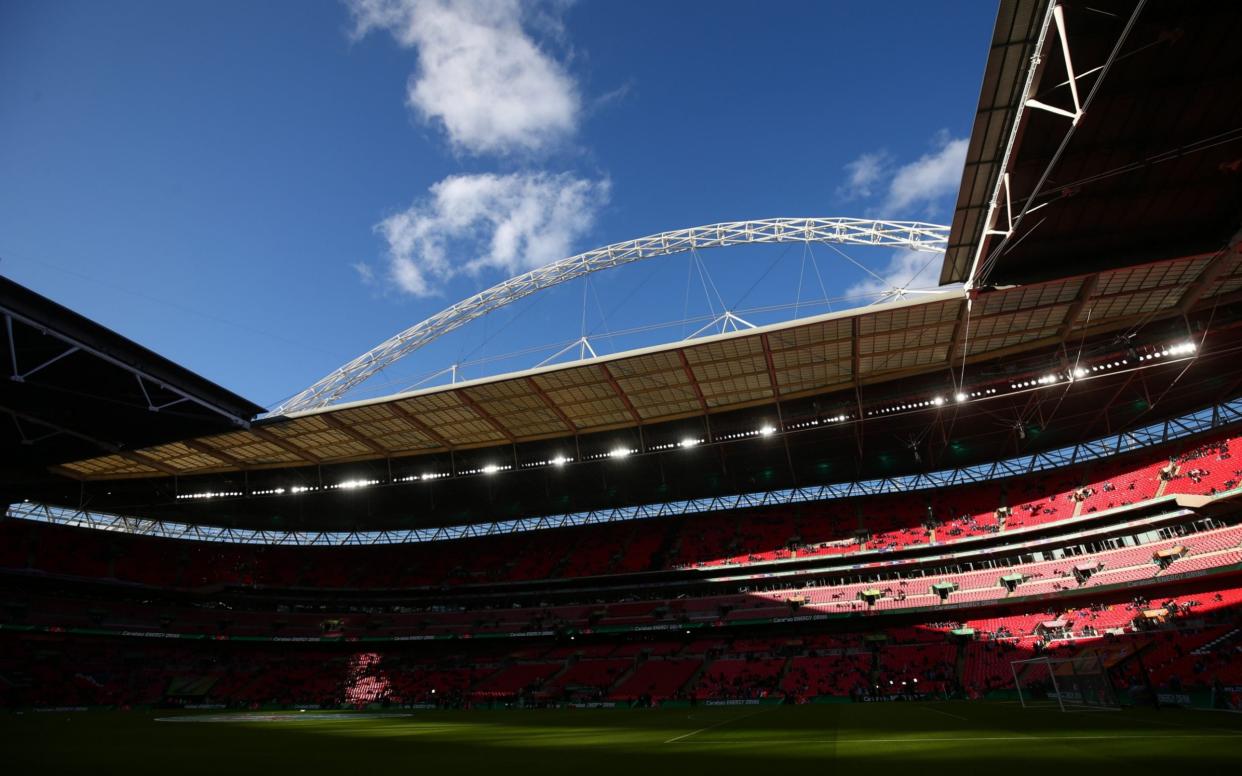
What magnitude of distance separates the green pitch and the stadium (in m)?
0.23

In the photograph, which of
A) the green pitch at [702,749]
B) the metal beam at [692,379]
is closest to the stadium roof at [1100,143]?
the metal beam at [692,379]

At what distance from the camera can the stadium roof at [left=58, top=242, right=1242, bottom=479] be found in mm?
26489

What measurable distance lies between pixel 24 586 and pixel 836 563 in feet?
209

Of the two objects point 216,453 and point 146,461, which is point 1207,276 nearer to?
point 216,453

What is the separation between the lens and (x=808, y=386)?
34.5m

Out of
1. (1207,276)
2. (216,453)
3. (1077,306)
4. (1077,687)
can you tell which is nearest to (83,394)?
(216,453)

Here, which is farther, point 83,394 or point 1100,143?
point 83,394

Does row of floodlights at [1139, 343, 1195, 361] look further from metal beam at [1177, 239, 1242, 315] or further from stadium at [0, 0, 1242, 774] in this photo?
metal beam at [1177, 239, 1242, 315]

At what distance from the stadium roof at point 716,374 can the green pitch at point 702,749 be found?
15.8 m

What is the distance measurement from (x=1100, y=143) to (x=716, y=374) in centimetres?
1861

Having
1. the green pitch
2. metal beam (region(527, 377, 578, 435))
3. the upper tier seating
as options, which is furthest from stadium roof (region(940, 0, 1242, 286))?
the upper tier seating

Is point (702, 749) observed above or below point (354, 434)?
below

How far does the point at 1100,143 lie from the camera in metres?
17.5

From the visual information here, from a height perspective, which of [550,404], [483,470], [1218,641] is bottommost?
[1218,641]
